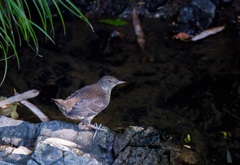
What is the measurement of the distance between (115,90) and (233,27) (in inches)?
121

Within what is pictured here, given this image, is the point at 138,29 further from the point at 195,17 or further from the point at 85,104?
the point at 85,104

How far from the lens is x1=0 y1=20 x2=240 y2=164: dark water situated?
22.5 feet

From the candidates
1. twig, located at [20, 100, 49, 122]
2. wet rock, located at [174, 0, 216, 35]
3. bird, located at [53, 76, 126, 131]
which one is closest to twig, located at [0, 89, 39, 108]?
twig, located at [20, 100, 49, 122]

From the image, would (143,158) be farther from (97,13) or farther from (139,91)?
(97,13)

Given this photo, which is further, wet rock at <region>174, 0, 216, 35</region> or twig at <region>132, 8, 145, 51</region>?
wet rock at <region>174, 0, 216, 35</region>

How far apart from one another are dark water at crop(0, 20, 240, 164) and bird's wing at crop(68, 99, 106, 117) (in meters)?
0.97

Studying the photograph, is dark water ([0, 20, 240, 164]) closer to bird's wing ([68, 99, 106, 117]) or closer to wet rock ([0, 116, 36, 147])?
bird's wing ([68, 99, 106, 117])

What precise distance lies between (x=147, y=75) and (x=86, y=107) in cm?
229

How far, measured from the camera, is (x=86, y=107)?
18.4 feet

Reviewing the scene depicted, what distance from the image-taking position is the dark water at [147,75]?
22.5ft

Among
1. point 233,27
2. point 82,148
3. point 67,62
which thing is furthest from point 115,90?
point 233,27

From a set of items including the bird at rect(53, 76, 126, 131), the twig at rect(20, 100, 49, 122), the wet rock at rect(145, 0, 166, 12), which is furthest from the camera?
the wet rock at rect(145, 0, 166, 12)

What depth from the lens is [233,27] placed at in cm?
889

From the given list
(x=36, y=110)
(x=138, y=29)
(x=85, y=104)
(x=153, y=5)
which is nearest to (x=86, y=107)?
(x=85, y=104)
